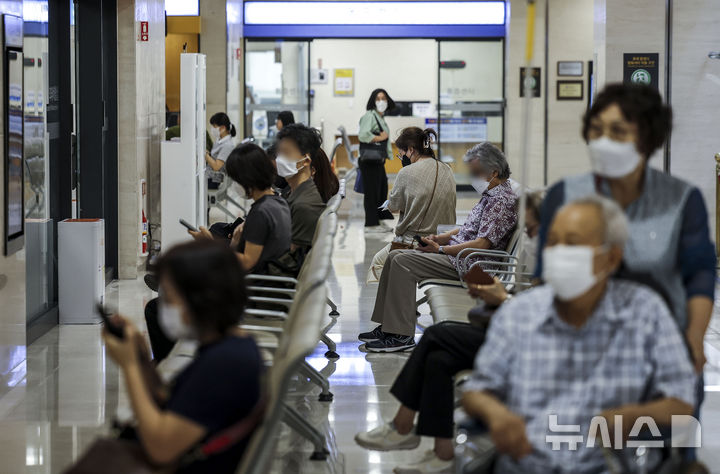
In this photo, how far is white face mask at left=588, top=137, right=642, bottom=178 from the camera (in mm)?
2656

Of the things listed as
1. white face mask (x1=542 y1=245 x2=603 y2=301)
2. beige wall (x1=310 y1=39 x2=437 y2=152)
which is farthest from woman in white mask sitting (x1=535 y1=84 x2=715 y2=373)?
beige wall (x1=310 y1=39 x2=437 y2=152)

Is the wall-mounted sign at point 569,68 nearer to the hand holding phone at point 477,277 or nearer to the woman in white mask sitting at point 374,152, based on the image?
the woman in white mask sitting at point 374,152

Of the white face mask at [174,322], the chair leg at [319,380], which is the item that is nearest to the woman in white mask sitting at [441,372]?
the chair leg at [319,380]

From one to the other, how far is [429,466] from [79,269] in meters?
3.70

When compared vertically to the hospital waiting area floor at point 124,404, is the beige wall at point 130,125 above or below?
above

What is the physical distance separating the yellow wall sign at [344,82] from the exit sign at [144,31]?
1152 centimetres

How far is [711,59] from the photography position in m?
8.66

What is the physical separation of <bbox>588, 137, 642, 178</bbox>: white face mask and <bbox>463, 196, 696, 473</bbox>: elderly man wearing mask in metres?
0.21

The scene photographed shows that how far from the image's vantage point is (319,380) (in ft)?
16.5

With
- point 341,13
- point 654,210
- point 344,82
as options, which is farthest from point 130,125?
point 344,82

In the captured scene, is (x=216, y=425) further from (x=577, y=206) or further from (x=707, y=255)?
(x=707, y=255)

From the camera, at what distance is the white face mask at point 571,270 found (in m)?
2.41

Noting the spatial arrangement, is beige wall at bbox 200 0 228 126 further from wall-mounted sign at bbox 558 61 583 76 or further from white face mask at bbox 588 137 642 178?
white face mask at bbox 588 137 642 178

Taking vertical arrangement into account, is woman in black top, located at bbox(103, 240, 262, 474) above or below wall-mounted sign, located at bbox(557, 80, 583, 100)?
below
